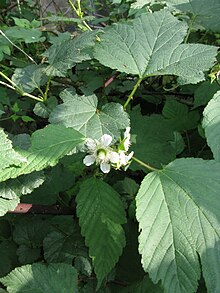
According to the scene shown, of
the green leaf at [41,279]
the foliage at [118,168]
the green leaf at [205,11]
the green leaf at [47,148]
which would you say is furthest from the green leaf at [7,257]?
the green leaf at [205,11]

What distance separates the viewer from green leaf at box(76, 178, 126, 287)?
103 cm

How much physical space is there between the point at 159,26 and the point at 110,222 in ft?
1.85

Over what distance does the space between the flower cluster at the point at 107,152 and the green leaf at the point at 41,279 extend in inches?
12.4

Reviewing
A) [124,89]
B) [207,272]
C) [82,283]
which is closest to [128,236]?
[82,283]

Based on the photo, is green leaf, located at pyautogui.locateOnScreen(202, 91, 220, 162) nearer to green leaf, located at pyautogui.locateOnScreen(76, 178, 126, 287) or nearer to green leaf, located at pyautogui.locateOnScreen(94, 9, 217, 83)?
green leaf, located at pyautogui.locateOnScreen(94, 9, 217, 83)

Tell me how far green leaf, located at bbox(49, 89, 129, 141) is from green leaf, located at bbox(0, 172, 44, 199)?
16 centimetres

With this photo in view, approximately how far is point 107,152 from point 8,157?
0.71ft

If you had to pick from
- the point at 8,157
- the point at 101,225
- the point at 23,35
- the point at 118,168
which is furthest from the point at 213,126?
the point at 23,35

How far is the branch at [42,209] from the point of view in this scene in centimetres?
116

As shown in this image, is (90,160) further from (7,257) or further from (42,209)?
(7,257)

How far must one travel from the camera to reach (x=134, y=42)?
115cm

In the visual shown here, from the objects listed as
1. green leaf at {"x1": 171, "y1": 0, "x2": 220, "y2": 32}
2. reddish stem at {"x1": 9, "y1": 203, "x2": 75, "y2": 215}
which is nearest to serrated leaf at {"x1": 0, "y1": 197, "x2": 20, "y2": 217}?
reddish stem at {"x1": 9, "y1": 203, "x2": 75, "y2": 215}

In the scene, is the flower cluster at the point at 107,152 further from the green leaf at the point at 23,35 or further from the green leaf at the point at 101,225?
the green leaf at the point at 23,35

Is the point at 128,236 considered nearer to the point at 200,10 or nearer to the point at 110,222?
the point at 110,222
